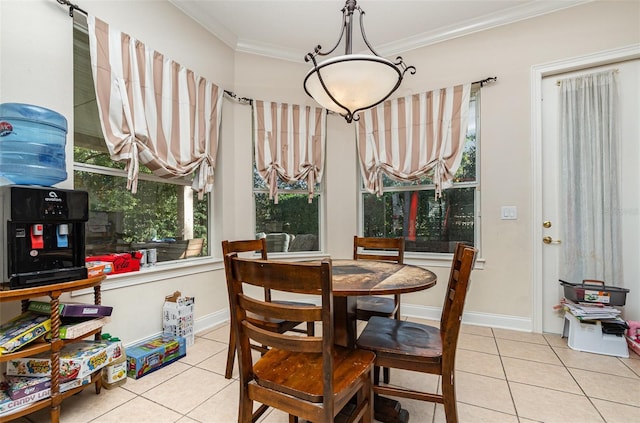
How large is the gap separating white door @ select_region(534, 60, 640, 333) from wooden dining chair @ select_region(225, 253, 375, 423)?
7.83ft

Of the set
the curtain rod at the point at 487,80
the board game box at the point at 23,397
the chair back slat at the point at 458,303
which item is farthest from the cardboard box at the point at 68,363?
the curtain rod at the point at 487,80

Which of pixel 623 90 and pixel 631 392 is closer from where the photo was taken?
pixel 631 392

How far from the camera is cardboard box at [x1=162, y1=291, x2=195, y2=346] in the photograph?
7.86 feet

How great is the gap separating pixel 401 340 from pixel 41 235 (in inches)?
76.6

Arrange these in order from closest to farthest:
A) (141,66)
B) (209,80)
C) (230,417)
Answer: (230,417) → (141,66) → (209,80)

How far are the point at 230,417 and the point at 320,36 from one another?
339 cm

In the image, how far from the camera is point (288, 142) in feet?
11.0

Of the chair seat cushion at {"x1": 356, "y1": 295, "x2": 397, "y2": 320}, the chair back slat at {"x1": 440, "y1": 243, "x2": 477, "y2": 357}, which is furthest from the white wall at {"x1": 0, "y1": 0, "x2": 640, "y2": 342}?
the chair back slat at {"x1": 440, "y1": 243, "x2": 477, "y2": 357}

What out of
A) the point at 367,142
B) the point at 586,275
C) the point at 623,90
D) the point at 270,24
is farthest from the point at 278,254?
the point at 623,90

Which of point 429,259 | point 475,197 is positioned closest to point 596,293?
point 475,197

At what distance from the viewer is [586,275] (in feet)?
8.52

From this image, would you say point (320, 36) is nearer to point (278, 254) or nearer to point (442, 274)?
point (278, 254)

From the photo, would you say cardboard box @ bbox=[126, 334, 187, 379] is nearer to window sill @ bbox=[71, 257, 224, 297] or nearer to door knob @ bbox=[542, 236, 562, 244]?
window sill @ bbox=[71, 257, 224, 297]

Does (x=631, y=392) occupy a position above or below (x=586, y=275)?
below
